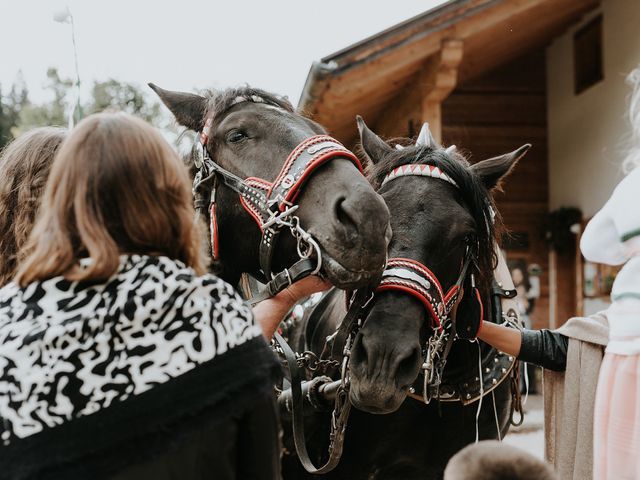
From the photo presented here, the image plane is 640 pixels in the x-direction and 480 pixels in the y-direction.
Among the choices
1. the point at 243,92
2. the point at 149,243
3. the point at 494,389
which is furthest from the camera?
the point at 494,389

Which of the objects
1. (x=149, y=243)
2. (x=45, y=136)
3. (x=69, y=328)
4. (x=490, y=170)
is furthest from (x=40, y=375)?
(x=490, y=170)

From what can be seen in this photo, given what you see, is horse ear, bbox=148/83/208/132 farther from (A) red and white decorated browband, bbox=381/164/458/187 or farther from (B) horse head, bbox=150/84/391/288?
(A) red and white decorated browband, bbox=381/164/458/187

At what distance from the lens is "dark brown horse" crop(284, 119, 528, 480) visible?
2.33 meters

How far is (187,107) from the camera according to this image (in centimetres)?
259

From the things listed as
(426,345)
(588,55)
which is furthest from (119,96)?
(426,345)

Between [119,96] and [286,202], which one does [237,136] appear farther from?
[119,96]

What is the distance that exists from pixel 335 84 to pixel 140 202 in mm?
5039

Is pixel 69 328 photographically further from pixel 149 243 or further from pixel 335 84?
pixel 335 84

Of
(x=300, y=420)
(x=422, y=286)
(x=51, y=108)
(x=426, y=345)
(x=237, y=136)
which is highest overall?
(x=237, y=136)

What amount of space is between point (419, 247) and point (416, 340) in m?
0.35

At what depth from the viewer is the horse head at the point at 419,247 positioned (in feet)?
7.53

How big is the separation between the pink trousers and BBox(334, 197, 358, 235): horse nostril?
0.79 meters

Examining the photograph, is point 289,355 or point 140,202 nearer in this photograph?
point 140,202

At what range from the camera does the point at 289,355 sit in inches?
103
